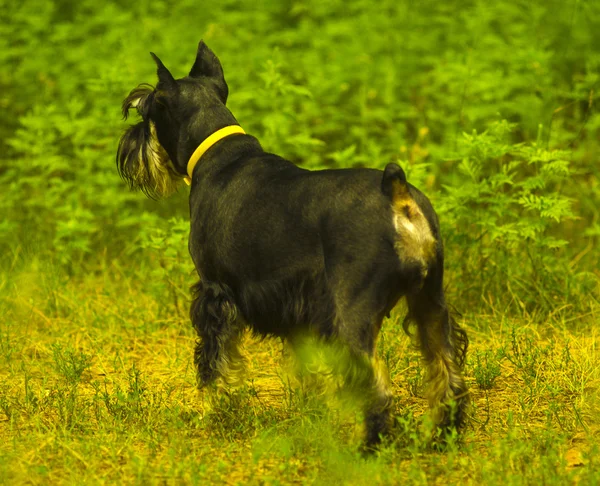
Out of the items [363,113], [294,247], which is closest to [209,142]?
[294,247]

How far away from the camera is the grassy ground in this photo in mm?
3894

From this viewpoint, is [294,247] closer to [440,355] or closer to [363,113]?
[440,355]

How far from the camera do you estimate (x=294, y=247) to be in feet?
13.9

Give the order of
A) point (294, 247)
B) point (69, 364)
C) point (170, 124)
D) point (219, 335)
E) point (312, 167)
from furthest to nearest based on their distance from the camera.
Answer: point (312, 167), point (69, 364), point (170, 124), point (219, 335), point (294, 247)

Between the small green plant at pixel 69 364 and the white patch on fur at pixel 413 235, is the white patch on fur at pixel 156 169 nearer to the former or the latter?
the small green plant at pixel 69 364

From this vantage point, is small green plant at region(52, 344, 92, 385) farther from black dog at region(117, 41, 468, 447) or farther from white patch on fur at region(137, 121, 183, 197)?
white patch on fur at region(137, 121, 183, 197)

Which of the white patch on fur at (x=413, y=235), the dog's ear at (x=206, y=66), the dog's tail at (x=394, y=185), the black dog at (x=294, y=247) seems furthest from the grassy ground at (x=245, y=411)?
the dog's ear at (x=206, y=66)

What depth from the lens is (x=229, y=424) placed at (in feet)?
14.9

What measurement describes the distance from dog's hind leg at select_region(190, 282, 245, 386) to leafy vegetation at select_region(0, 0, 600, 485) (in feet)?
0.44

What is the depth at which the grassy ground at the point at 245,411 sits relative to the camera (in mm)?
3894

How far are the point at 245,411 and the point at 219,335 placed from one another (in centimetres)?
42

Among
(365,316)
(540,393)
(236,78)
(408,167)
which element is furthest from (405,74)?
(365,316)

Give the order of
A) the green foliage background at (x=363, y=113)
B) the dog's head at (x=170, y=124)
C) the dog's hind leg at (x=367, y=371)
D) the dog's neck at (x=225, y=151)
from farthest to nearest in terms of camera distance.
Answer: the green foliage background at (x=363, y=113) < the dog's head at (x=170, y=124) < the dog's neck at (x=225, y=151) < the dog's hind leg at (x=367, y=371)

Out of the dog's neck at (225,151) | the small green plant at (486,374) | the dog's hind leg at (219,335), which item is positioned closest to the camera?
the dog's hind leg at (219,335)
